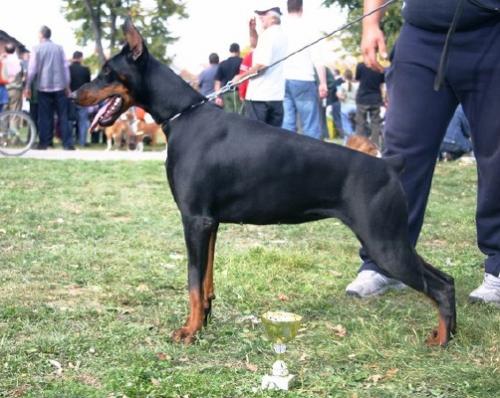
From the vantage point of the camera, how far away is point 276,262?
16.8ft

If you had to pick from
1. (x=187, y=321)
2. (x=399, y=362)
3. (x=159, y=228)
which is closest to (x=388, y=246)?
(x=399, y=362)

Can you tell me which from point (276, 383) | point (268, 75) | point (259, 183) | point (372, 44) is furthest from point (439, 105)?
point (268, 75)

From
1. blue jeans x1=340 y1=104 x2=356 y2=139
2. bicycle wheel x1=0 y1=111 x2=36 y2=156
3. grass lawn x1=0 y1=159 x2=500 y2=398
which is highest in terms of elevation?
blue jeans x1=340 y1=104 x2=356 y2=139

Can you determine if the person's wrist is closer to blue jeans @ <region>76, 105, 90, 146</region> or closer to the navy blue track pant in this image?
the navy blue track pant

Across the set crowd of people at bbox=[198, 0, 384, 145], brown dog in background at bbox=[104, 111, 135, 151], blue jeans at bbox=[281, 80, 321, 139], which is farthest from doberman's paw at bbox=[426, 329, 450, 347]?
brown dog in background at bbox=[104, 111, 135, 151]

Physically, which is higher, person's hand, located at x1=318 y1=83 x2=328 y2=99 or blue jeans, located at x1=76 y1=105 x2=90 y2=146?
person's hand, located at x1=318 y1=83 x2=328 y2=99

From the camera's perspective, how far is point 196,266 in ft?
11.9

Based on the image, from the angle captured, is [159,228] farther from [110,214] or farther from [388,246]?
[388,246]

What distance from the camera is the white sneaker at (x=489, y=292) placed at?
432cm

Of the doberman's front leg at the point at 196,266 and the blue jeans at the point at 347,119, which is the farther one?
the blue jeans at the point at 347,119

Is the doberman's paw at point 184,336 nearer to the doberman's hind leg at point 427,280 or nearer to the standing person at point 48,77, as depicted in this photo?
the doberman's hind leg at point 427,280

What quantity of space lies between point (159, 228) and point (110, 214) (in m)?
0.87

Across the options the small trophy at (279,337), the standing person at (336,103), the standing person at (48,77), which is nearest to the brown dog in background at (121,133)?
the standing person at (48,77)

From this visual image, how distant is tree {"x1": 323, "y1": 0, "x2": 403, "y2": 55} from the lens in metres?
17.1
